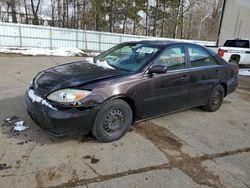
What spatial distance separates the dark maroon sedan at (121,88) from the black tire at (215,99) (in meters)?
0.06

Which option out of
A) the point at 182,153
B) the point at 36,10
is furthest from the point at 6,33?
the point at 182,153

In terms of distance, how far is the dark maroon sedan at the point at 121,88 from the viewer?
3141mm

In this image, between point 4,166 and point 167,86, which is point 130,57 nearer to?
point 167,86

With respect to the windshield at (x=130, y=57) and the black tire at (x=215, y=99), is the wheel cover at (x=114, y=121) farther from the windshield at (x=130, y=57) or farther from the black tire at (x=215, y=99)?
the black tire at (x=215, y=99)

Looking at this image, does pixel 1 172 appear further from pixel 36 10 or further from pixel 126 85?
pixel 36 10

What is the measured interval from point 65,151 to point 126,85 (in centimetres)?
126

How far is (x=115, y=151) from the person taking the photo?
329 centimetres

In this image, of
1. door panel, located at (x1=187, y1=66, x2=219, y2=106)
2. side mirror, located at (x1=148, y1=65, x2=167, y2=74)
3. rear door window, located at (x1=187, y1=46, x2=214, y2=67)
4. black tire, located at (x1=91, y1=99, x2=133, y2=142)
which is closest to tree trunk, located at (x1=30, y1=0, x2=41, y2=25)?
rear door window, located at (x1=187, y1=46, x2=214, y2=67)

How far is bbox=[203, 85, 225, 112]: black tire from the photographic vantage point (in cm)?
503

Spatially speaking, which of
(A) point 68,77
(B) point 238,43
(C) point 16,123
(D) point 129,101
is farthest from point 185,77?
(B) point 238,43

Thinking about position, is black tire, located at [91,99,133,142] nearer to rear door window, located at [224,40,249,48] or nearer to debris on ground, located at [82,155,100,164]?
debris on ground, located at [82,155,100,164]

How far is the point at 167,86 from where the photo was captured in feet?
13.1

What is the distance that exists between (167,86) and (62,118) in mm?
1856

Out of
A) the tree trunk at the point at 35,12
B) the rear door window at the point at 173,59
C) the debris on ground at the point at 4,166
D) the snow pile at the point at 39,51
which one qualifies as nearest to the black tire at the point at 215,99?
the rear door window at the point at 173,59
